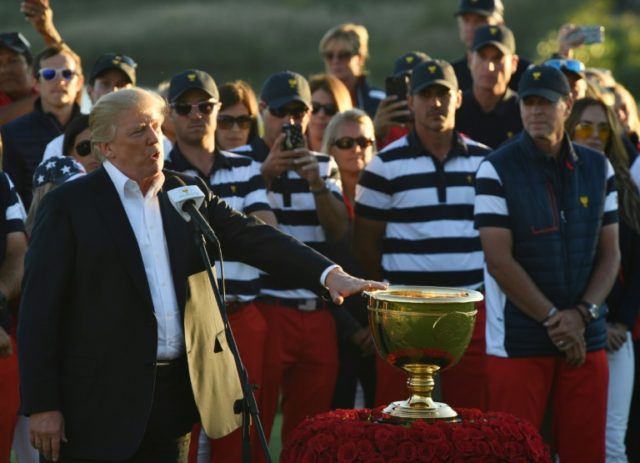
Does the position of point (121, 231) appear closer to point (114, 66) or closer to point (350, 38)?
point (114, 66)

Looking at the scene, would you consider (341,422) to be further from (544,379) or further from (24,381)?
(544,379)

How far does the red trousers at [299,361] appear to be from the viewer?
22.6 ft

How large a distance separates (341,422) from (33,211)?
245 cm

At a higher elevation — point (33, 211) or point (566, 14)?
point (566, 14)

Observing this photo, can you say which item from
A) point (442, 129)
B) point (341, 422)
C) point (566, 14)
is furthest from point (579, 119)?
point (566, 14)

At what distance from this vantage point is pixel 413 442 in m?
4.12

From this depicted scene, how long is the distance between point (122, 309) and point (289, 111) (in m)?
2.62

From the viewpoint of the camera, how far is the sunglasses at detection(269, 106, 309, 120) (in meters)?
7.17

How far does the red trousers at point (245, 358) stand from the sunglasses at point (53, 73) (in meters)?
1.92

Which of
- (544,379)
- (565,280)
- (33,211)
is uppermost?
(33,211)

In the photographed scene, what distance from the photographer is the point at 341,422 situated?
14.2ft

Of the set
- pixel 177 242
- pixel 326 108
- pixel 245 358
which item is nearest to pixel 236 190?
pixel 245 358

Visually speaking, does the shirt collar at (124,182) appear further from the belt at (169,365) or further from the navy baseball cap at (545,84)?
the navy baseball cap at (545,84)

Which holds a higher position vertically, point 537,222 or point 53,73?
point 53,73
